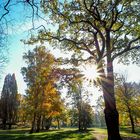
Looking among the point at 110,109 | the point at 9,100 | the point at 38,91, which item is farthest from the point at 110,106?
the point at 9,100

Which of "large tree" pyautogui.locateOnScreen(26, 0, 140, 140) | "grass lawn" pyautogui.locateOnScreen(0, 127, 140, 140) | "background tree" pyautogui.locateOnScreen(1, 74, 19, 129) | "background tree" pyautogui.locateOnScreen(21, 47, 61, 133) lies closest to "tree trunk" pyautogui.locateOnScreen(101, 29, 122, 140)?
"large tree" pyautogui.locateOnScreen(26, 0, 140, 140)

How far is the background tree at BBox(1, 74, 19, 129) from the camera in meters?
75.1

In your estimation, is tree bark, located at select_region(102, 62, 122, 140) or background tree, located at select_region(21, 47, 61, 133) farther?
background tree, located at select_region(21, 47, 61, 133)

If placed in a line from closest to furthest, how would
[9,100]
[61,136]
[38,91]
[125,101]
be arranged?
[61,136]
[38,91]
[125,101]
[9,100]

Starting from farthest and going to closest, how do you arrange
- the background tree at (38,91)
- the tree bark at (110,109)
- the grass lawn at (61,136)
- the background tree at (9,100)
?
the background tree at (9,100) → the background tree at (38,91) → the grass lawn at (61,136) → the tree bark at (110,109)

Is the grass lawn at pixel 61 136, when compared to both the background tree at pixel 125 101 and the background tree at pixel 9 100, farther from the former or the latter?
the background tree at pixel 9 100

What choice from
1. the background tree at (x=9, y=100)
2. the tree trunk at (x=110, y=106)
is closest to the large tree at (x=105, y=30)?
the tree trunk at (x=110, y=106)

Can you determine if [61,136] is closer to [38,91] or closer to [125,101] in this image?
[38,91]

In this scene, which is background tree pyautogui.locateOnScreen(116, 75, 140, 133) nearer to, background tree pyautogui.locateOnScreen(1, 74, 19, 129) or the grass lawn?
the grass lawn

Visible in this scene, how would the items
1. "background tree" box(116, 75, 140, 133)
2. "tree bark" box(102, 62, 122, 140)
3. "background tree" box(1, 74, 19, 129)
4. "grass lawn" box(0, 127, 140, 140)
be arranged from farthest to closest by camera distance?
"background tree" box(1, 74, 19, 129) → "background tree" box(116, 75, 140, 133) → "grass lawn" box(0, 127, 140, 140) → "tree bark" box(102, 62, 122, 140)

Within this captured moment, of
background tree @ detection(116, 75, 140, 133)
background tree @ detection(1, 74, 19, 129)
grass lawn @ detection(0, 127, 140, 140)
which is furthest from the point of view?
background tree @ detection(1, 74, 19, 129)

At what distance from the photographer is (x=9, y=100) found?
77.8 meters

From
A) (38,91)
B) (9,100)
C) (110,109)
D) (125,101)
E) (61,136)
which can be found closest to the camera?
(110,109)

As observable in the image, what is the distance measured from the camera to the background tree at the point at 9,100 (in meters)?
75.1
